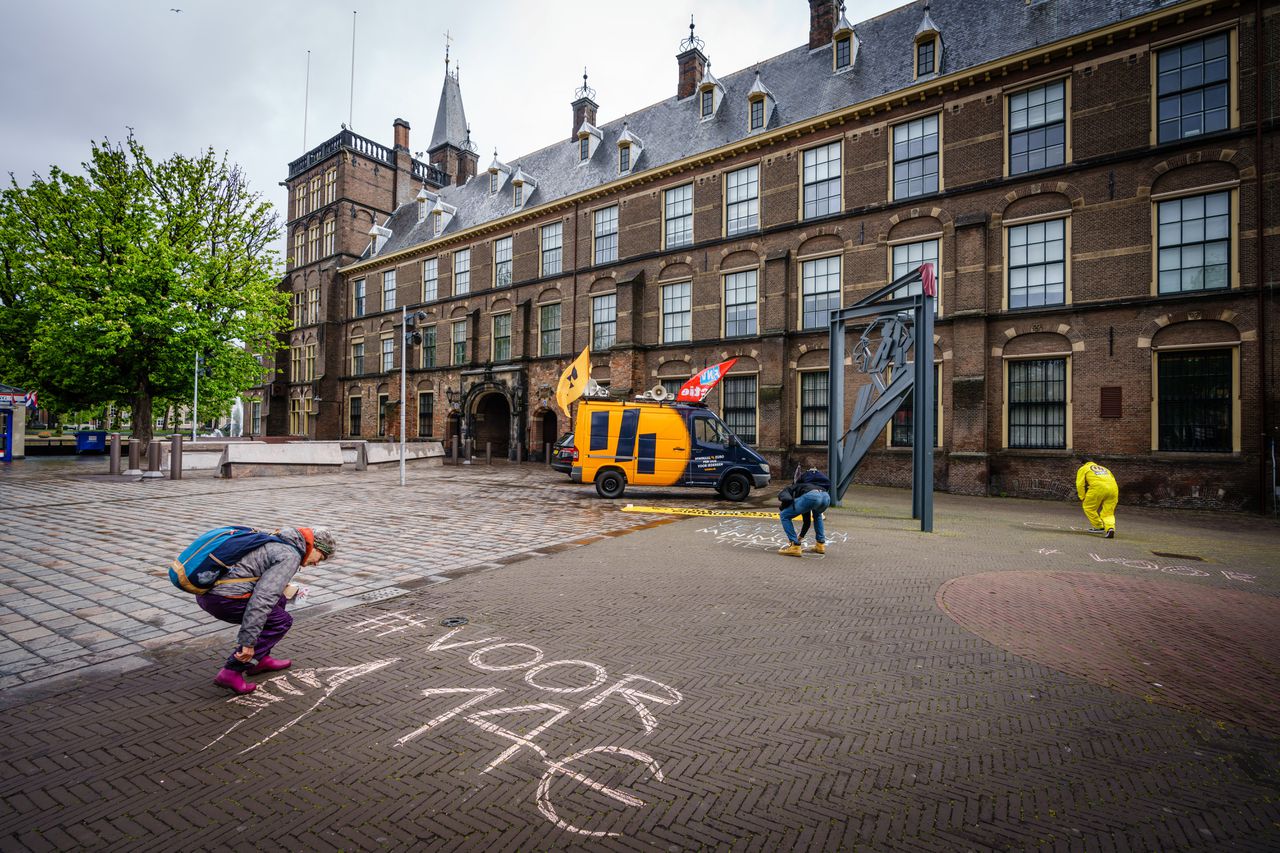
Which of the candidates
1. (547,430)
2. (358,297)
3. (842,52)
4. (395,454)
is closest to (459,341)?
(547,430)

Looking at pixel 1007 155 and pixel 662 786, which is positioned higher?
pixel 1007 155

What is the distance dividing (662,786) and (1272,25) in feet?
69.3

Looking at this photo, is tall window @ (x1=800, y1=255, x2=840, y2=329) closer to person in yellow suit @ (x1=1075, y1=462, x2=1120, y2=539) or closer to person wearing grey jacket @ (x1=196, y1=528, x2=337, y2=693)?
person in yellow suit @ (x1=1075, y1=462, x2=1120, y2=539)

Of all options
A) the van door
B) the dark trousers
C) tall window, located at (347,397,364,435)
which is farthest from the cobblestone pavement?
tall window, located at (347,397,364,435)

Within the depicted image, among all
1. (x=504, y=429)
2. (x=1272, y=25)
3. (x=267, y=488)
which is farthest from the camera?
(x=504, y=429)

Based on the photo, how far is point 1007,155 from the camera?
16.7 meters

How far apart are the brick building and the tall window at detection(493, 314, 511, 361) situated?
0.34 metres

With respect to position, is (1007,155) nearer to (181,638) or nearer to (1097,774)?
(1097,774)

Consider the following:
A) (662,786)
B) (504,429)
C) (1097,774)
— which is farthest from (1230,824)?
(504,429)

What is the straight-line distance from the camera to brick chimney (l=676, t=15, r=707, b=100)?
1002 inches

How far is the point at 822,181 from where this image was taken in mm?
19875

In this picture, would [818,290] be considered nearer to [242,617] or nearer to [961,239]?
[961,239]

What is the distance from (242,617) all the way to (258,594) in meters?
0.21

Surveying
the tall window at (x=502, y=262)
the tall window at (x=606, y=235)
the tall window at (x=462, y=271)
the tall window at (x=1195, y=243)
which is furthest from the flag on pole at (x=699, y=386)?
the tall window at (x=462, y=271)
